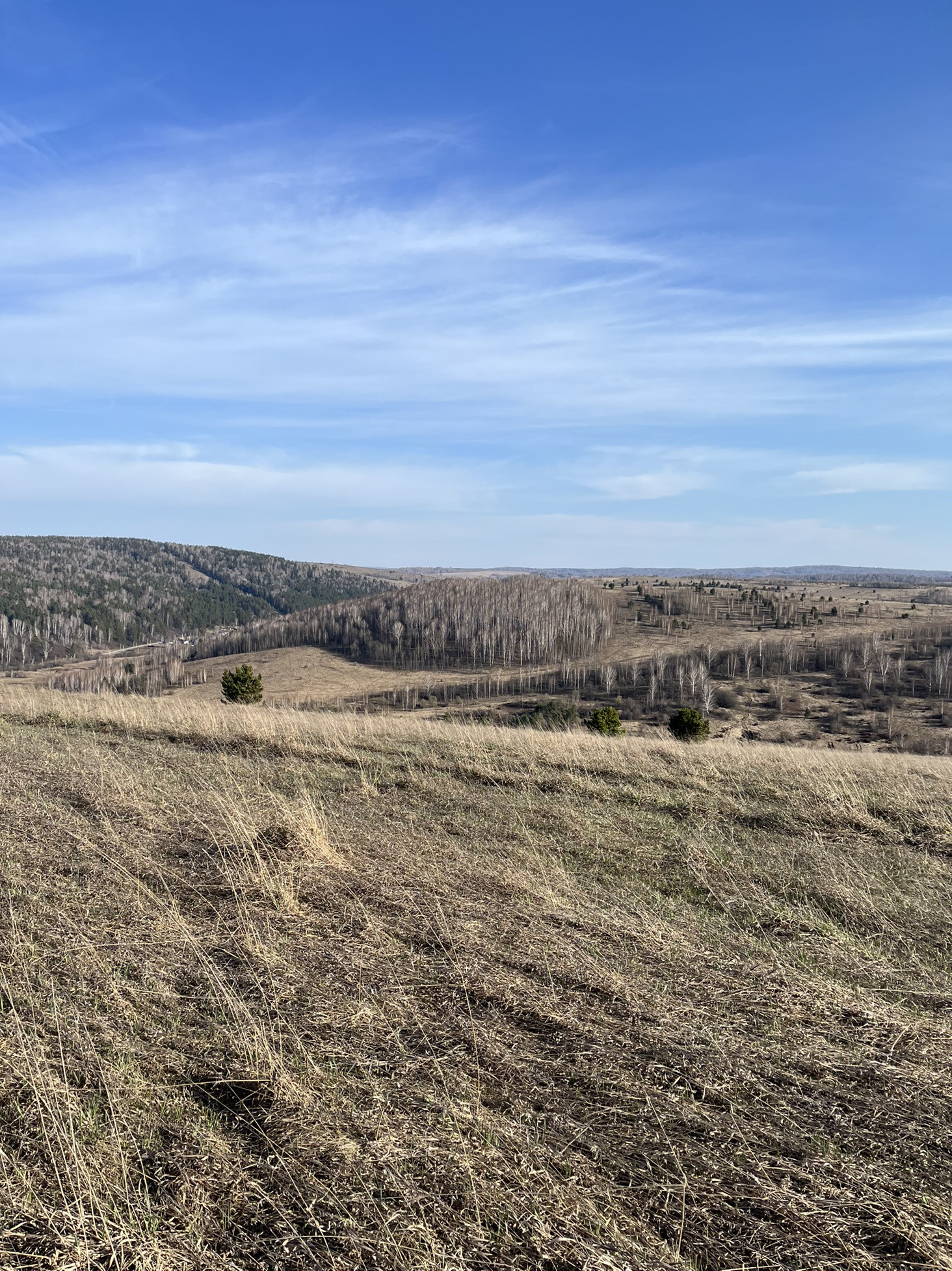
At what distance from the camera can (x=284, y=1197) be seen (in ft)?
9.78

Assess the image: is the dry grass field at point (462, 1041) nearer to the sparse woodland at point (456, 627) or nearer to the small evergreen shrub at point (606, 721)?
the small evergreen shrub at point (606, 721)

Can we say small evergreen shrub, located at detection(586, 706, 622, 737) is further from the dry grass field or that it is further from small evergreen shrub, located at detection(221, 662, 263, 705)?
the dry grass field

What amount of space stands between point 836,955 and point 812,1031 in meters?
1.39

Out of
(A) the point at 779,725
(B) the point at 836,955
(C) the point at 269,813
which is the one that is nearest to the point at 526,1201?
(B) the point at 836,955

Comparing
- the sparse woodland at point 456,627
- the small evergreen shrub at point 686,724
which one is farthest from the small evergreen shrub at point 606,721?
the sparse woodland at point 456,627

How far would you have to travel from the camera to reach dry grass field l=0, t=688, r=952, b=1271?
2.87 metres

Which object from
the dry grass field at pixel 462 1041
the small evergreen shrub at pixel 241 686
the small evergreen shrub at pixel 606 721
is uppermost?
the dry grass field at pixel 462 1041

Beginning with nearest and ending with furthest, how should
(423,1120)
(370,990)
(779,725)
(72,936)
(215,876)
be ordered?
(423,1120), (370,990), (72,936), (215,876), (779,725)

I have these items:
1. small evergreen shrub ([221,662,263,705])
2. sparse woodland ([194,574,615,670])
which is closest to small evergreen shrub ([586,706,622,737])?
small evergreen shrub ([221,662,263,705])

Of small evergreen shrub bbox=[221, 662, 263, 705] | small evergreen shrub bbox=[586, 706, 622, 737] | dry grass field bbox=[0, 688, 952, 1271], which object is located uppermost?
dry grass field bbox=[0, 688, 952, 1271]

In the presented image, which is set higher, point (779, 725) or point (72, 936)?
point (72, 936)

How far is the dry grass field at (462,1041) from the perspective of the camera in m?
2.87

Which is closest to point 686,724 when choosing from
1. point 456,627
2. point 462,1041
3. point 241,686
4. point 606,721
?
point 606,721

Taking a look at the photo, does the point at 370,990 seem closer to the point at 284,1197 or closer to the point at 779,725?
the point at 284,1197
